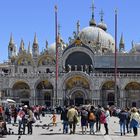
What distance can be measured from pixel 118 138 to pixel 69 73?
54.9m

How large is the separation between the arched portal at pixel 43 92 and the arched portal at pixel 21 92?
66.9 inches

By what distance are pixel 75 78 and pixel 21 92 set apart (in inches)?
377

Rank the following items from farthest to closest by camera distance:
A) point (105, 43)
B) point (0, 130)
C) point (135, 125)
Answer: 1. point (105, 43)
2. point (135, 125)
3. point (0, 130)

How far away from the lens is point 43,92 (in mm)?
81875

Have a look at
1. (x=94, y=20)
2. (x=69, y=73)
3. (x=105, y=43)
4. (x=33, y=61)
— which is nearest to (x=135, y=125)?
(x=69, y=73)

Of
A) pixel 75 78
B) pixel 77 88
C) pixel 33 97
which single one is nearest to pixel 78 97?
pixel 77 88

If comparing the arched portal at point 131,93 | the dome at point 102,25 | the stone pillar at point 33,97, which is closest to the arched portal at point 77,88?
the stone pillar at point 33,97

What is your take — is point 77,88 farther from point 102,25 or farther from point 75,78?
point 102,25

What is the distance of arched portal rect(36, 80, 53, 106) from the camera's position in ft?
267

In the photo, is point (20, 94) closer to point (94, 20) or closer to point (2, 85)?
point (2, 85)

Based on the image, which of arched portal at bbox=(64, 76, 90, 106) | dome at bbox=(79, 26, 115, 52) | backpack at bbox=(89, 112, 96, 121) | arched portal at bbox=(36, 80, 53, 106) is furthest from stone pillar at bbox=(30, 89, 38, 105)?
backpack at bbox=(89, 112, 96, 121)

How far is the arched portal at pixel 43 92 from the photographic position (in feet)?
267

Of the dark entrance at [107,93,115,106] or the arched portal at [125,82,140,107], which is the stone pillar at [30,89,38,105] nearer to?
the dark entrance at [107,93,115,106]

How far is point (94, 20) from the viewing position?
11006 centimetres
